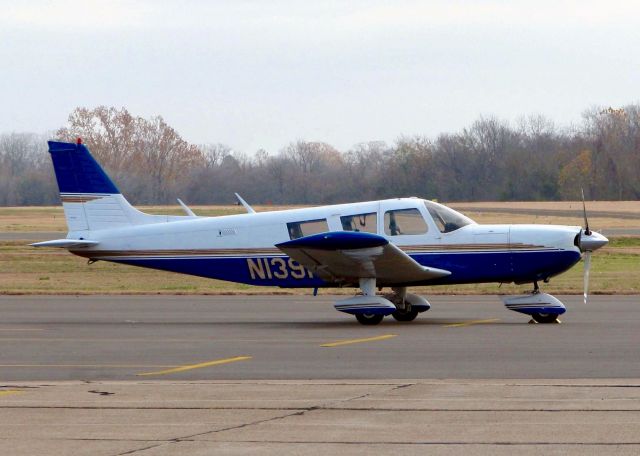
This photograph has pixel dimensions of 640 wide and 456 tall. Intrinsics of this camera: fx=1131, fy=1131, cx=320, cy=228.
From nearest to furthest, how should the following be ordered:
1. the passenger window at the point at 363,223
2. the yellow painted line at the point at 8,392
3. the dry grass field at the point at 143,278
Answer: the yellow painted line at the point at 8,392 < the passenger window at the point at 363,223 < the dry grass field at the point at 143,278

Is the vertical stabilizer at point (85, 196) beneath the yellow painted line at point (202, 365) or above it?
above

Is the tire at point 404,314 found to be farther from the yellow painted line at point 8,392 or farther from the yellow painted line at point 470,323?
the yellow painted line at point 8,392

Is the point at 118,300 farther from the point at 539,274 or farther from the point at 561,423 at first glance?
the point at 561,423

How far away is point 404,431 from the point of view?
8547 mm

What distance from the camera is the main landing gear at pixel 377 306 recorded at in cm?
1792

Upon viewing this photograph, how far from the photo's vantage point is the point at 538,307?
17.8 m

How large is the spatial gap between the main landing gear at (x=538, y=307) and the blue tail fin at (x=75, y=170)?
7.54 meters

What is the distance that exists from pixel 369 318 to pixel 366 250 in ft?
3.79

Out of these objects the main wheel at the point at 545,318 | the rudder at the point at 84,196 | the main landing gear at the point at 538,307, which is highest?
the rudder at the point at 84,196

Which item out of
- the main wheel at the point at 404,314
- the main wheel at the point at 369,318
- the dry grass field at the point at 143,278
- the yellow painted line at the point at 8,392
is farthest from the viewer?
the dry grass field at the point at 143,278

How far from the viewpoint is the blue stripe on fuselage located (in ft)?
60.2

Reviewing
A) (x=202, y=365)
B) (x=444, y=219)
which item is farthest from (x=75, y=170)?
(x=202, y=365)

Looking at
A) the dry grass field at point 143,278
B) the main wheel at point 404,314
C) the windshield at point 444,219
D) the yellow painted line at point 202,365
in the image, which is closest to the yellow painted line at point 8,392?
the yellow painted line at point 202,365

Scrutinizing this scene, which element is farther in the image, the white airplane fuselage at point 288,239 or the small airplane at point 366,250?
the white airplane fuselage at point 288,239
